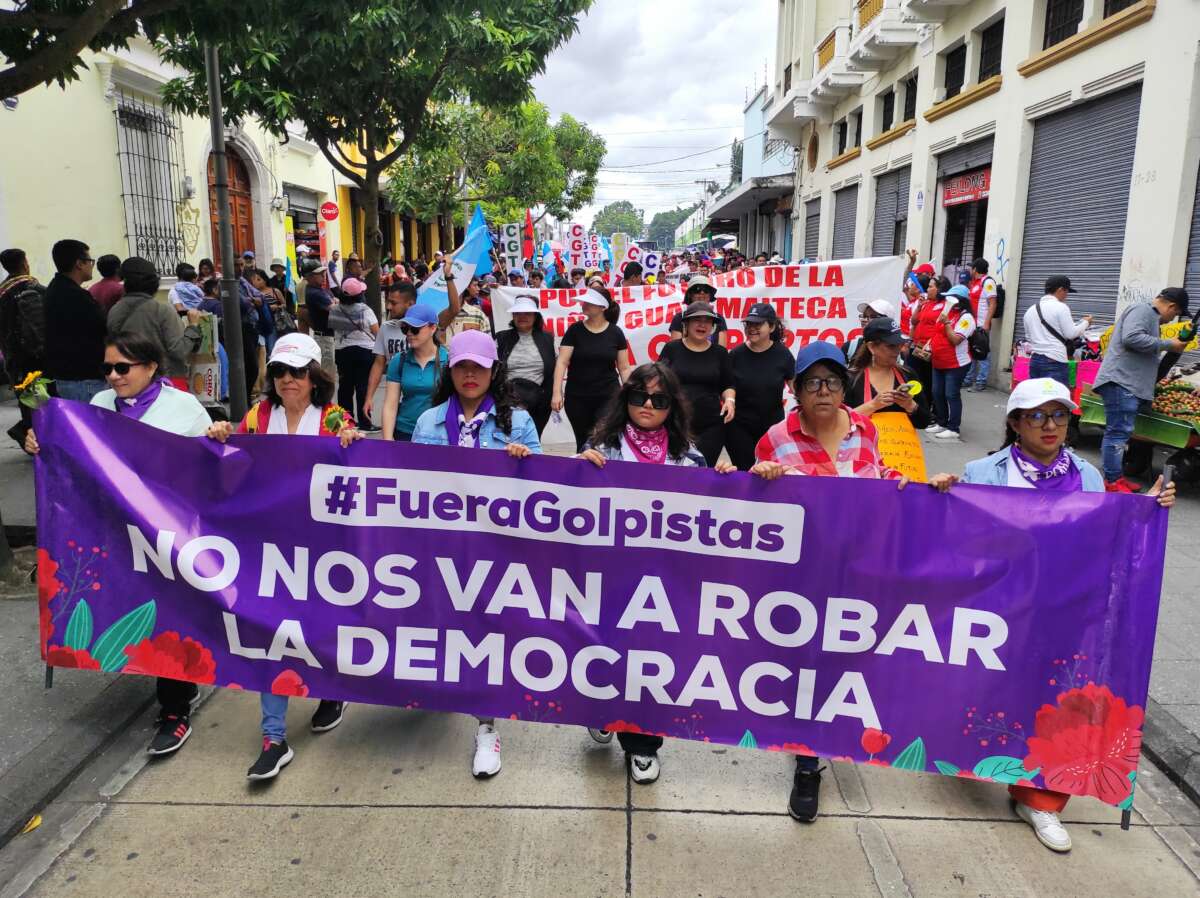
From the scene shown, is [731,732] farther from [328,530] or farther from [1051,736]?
[328,530]

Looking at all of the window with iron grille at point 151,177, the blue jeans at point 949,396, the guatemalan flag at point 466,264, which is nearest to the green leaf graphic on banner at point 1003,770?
the guatemalan flag at point 466,264

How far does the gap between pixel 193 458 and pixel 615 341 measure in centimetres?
352

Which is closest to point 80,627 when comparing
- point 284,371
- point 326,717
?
point 326,717

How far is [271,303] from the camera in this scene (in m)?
12.0

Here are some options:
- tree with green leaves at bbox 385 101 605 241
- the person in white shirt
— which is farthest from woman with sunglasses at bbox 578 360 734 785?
tree with green leaves at bbox 385 101 605 241

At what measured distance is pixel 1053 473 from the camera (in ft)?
10.6

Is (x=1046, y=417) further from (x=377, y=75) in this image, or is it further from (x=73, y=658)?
(x=377, y=75)

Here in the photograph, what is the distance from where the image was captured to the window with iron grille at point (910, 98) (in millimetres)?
18797

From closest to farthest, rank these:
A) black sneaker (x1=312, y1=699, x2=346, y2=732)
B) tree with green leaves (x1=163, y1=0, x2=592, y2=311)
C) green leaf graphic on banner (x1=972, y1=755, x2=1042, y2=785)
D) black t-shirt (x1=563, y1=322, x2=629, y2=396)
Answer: green leaf graphic on banner (x1=972, y1=755, x2=1042, y2=785) → black sneaker (x1=312, y1=699, x2=346, y2=732) → black t-shirt (x1=563, y1=322, x2=629, y2=396) → tree with green leaves (x1=163, y1=0, x2=592, y2=311)

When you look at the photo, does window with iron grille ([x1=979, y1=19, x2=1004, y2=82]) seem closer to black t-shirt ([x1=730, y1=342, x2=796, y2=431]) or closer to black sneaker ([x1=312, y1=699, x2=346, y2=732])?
black t-shirt ([x1=730, y1=342, x2=796, y2=431])

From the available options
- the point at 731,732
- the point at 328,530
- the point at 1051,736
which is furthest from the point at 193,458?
the point at 1051,736

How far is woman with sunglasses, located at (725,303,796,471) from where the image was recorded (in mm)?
5484

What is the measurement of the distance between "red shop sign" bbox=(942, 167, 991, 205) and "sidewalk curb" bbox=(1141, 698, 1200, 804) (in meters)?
12.5

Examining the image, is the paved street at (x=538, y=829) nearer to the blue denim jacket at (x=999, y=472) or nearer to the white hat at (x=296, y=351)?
the blue denim jacket at (x=999, y=472)
